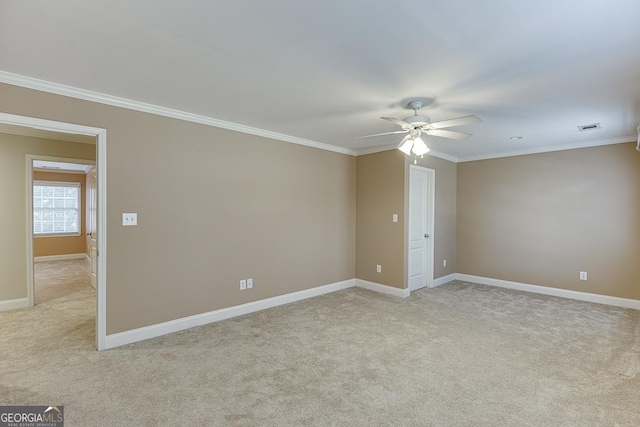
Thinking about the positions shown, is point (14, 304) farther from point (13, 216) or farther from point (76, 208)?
point (76, 208)

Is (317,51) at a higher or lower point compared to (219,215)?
higher

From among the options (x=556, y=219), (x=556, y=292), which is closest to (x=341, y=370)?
(x=556, y=292)

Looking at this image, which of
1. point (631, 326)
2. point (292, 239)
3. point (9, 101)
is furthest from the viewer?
point (292, 239)

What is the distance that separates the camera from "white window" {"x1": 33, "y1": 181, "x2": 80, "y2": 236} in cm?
812

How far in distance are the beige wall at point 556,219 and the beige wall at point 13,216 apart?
23.2 feet

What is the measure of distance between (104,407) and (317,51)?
9.36ft

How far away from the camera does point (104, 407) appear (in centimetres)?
217

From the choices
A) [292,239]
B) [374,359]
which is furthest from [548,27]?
[292,239]

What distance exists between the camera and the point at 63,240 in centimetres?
831

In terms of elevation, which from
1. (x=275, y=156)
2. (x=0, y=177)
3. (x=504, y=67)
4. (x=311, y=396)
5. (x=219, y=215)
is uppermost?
(x=504, y=67)

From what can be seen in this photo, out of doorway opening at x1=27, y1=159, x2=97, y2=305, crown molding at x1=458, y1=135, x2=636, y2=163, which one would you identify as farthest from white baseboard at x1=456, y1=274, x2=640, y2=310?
doorway opening at x1=27, y1=159, x2=97, y2=305

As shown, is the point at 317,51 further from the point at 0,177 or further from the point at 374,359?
the point at 0,177

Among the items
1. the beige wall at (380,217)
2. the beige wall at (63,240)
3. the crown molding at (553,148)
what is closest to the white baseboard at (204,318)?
the beige wall at (380,217)

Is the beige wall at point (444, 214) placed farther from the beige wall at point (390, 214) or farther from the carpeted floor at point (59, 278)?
the carpeted floor at point (59, 278)
